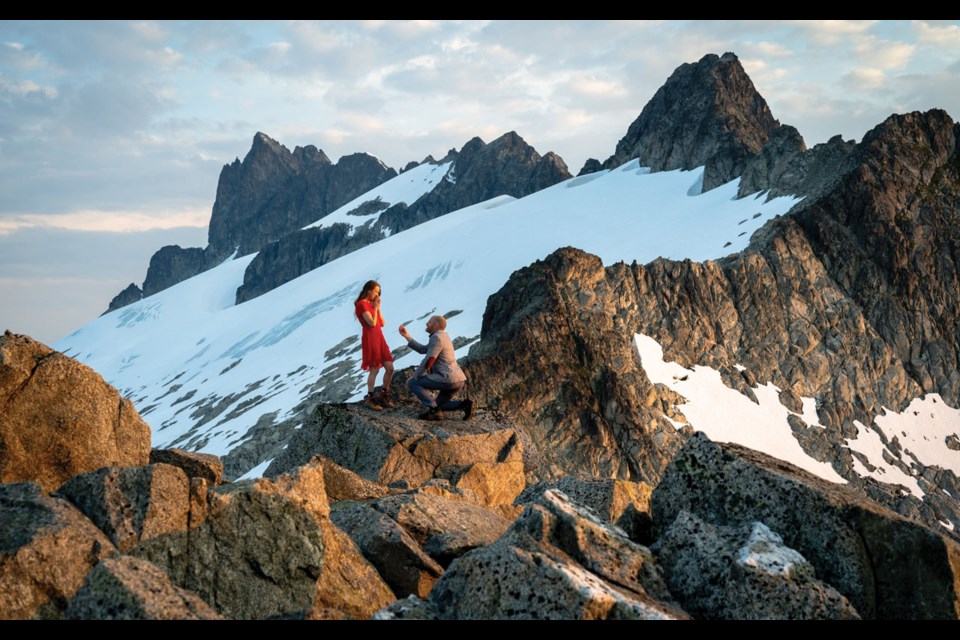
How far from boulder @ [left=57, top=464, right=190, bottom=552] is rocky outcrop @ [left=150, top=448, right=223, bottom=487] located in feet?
10.1

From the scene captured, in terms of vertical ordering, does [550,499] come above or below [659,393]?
above

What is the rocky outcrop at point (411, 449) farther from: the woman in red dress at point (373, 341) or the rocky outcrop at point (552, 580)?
the rocky outcrop at point (552, 580)

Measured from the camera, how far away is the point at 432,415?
19609 mm

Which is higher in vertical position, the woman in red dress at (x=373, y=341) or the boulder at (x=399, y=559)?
the woman in red dress at (x=373, y=341)

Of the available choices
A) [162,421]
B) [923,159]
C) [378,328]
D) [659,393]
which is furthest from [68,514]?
[162,421]

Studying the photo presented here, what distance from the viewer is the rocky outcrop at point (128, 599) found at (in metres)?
6.39

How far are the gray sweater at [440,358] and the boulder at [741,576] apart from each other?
9911 millimetres

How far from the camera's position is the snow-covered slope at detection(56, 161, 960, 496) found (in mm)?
75875

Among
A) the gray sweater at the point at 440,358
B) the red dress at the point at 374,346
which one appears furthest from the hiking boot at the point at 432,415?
the red dress at the point at 374,346
